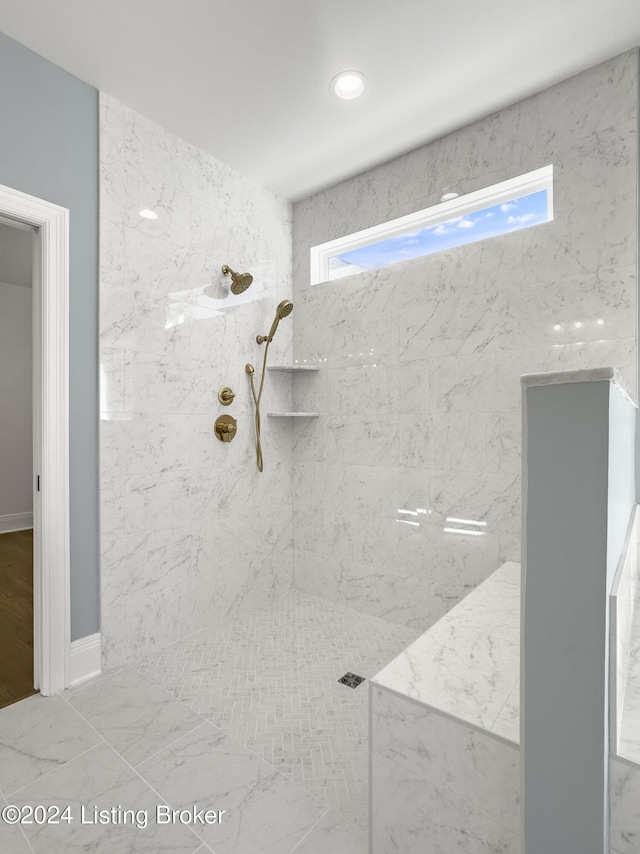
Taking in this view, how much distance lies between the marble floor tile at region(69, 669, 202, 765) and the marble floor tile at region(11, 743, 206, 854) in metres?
0.09

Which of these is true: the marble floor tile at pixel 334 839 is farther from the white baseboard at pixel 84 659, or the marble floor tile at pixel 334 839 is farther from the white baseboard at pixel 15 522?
the white baseboard at pixel 15 522

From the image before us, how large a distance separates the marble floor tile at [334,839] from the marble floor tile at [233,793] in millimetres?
24

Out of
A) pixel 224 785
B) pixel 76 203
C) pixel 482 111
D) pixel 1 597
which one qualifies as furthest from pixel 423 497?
pixel 1 597

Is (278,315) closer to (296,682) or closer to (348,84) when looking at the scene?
(348,84)

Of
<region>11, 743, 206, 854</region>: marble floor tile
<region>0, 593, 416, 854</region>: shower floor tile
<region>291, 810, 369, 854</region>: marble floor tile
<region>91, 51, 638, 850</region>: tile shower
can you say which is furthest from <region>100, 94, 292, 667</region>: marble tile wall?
<region>291, 810, 369, 854</region>: marble floor tile

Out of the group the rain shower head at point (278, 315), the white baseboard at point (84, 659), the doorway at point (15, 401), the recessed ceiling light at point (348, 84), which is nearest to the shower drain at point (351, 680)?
the white baseboard at point (84, 659)

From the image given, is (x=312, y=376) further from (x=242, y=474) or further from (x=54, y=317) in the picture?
(x=54, y=317)

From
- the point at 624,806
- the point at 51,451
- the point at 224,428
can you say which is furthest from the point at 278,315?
the point at 624,806

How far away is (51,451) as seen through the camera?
6.29ft

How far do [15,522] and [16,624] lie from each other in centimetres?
303

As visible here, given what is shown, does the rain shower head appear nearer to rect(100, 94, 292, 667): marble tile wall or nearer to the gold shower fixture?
rect(100, 94, 292, 667): marble tile wall

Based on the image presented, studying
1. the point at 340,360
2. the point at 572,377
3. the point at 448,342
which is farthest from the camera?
the point at 340,360

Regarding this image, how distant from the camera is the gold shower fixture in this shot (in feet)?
A: 8.46

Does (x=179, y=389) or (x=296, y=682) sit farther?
(x=179, y=389)
